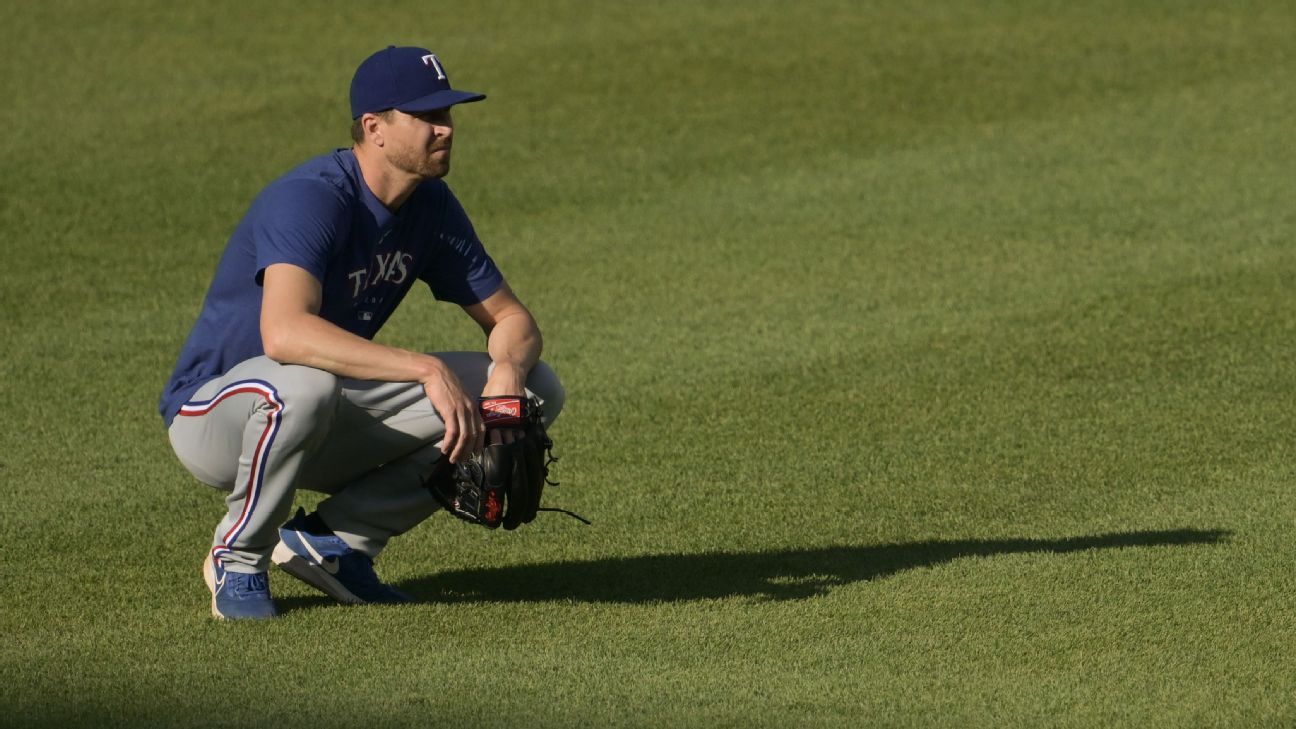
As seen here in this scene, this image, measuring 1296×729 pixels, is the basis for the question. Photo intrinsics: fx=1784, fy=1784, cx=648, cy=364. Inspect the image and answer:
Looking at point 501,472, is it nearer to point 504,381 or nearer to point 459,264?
point 504,381

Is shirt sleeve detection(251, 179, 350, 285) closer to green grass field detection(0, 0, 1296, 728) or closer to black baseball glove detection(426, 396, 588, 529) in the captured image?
black baseball glove detection(426, 396, 588, 529)

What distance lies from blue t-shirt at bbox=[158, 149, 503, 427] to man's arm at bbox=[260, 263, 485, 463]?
0.23ft

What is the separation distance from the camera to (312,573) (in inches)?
187

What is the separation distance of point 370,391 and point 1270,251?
20.6 feet

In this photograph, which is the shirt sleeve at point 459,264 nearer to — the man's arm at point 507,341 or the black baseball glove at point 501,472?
the man's arm at point 507,341

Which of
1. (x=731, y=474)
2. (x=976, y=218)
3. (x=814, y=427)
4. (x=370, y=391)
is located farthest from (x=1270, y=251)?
(x=370, y=391)

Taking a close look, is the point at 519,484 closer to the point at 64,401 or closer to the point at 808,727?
the point at 808,727

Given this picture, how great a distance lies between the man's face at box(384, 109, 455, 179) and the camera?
457cm

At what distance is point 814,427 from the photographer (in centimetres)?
674

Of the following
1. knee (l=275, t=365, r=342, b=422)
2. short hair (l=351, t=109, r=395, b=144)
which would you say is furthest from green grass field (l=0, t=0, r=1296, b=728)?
short hair (l=351, t=109, r=395, b=144)

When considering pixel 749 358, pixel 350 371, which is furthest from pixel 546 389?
pixel 749 358

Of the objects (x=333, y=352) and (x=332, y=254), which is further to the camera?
(x=332, y=254)

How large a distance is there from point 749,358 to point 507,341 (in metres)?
3.07

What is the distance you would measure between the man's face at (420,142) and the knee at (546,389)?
2.02 ft
